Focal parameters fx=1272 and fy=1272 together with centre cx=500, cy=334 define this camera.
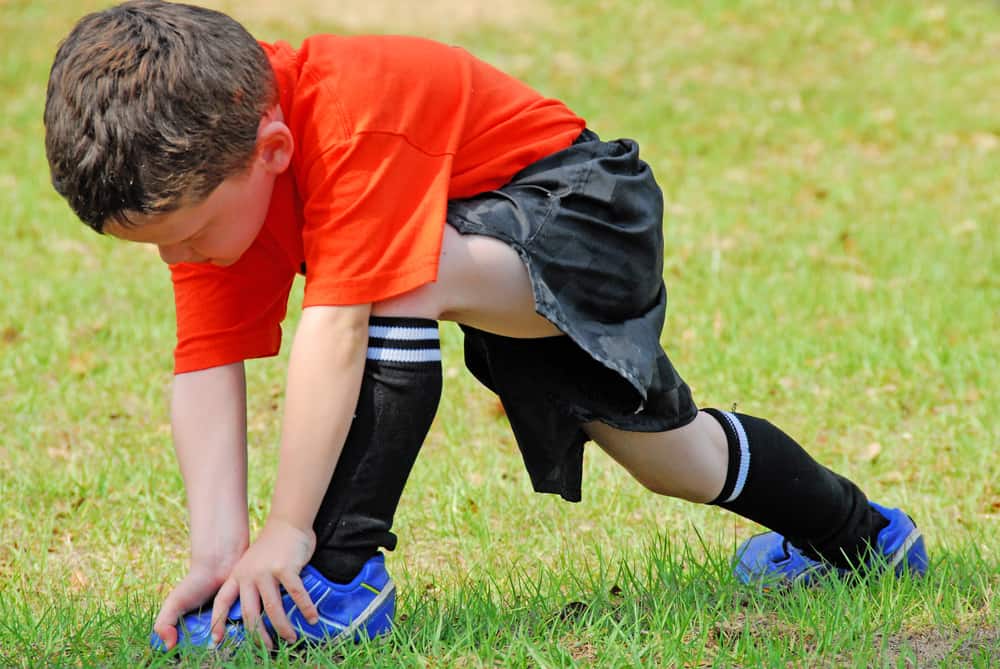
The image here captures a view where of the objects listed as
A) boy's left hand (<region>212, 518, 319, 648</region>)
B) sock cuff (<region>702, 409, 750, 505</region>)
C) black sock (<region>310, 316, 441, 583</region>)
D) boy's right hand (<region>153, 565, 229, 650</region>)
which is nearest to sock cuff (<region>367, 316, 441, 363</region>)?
black sock (<region>310, 316, 441, 583</region>)

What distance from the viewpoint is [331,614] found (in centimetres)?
203

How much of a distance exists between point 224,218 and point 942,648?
1333 mm

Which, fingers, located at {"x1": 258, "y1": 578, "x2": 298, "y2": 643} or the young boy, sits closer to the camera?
the young boy

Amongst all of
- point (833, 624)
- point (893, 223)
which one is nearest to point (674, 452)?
point (833, 624)

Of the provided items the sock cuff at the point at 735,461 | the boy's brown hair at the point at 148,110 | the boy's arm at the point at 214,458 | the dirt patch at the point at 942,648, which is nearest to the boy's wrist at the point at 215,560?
the boy's arm at the point at 214,458

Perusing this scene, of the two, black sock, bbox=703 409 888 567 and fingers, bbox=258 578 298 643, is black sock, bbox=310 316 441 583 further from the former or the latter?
black sock, bbox=703 409 888 567

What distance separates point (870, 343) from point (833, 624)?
7.34 ft

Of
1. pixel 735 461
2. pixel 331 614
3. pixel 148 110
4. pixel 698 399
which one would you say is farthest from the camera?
pixel 698 399

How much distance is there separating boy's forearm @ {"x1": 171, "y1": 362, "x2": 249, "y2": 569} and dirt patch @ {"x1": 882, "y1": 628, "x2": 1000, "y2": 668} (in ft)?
3.70

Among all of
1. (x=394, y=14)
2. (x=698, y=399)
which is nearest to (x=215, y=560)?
(x=698, y=399)

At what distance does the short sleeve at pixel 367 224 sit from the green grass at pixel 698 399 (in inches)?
23.1

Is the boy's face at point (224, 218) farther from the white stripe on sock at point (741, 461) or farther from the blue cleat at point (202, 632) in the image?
the white stripe on sock at point (741, 461)

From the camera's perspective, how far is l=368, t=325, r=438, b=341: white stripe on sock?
78.0 inches

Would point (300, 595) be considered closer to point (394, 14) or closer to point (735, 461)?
point (735, 461)
